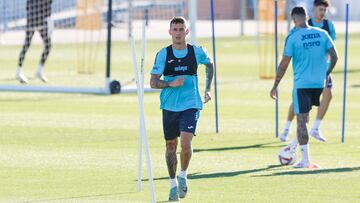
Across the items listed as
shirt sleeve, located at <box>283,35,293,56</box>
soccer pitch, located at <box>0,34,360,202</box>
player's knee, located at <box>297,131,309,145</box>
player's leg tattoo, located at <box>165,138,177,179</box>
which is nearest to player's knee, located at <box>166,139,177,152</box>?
player's leg tattoo, located at <box>165,138,177,179</box>

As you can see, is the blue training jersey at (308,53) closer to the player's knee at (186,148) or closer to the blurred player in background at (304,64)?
the blurred player in background at (304,64)

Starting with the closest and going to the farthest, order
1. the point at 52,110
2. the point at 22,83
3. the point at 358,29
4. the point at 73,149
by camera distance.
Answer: the point at 73,149 → the point at 52,110 → the point at 22,83 → the point at 358,29

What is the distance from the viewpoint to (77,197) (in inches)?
535

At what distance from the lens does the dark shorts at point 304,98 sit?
53.0ft

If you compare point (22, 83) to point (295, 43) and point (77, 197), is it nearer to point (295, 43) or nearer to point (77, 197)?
point (295, 43)

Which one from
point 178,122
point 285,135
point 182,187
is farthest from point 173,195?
point 285,135

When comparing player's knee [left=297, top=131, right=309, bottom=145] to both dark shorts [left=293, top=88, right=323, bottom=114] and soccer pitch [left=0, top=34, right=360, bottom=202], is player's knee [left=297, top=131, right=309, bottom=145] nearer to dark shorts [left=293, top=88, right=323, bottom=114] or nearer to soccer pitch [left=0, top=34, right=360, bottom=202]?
dark shorts [left=293, top=88, right=323, bottom=114]

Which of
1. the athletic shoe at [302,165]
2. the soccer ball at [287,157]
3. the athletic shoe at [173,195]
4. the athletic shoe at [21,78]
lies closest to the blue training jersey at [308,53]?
the soccer ball at [287,157]

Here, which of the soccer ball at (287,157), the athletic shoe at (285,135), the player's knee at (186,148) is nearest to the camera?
the player's knee at (186,148)

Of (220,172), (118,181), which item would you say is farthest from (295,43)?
(118,181)

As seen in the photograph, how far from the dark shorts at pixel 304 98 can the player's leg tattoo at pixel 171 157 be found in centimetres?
275

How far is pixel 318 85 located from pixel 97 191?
3858 millimetres

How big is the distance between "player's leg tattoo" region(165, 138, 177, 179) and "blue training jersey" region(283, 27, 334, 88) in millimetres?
2880

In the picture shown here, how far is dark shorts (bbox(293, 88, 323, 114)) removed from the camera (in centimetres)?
1616
